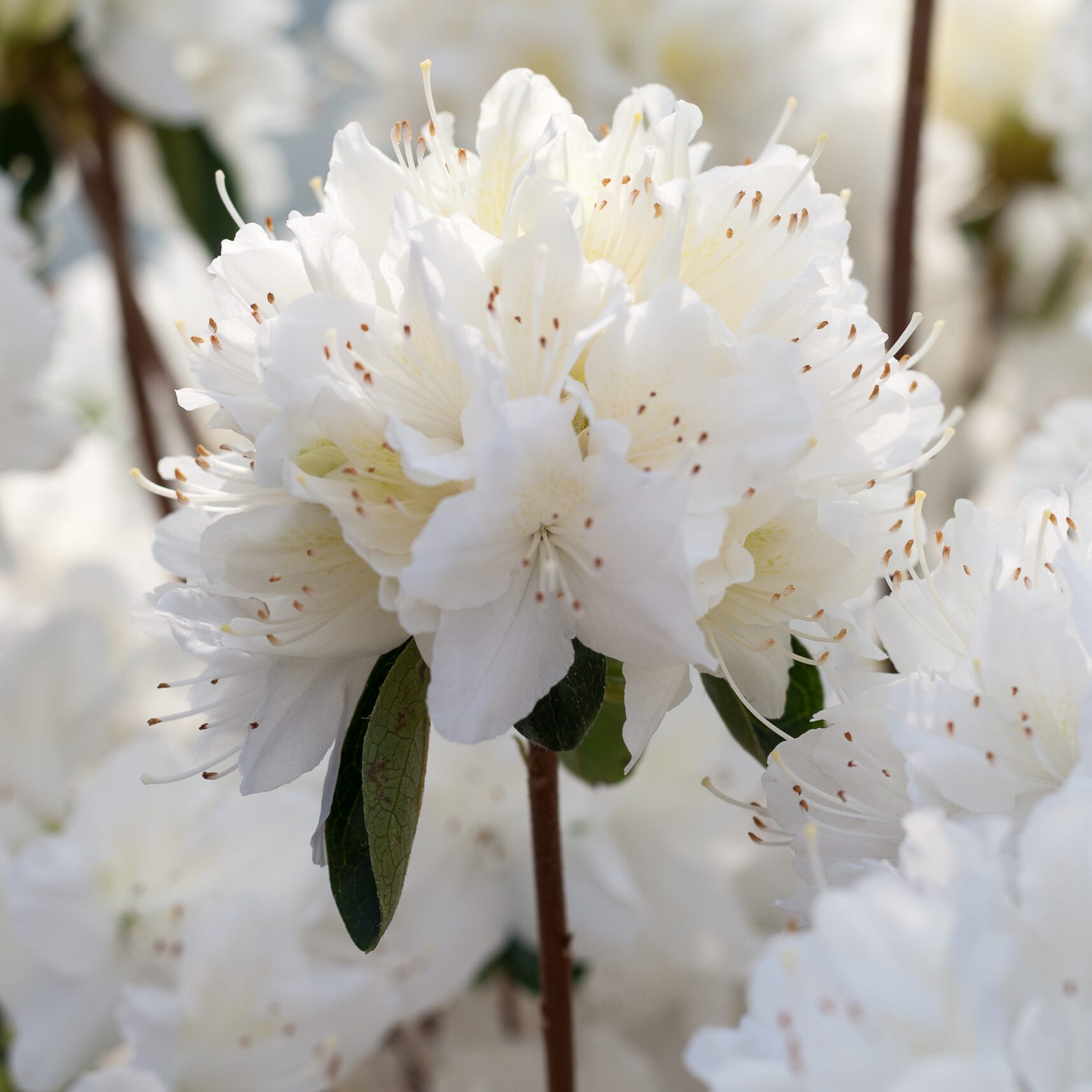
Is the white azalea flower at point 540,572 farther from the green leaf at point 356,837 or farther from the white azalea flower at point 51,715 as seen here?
the white azalea flower at point 51,715

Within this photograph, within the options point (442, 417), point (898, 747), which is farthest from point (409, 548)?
point (898, 747)

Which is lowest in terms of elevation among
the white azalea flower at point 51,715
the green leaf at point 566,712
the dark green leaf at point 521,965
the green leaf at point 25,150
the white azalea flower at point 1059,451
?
the dark green leaf at point 521,965

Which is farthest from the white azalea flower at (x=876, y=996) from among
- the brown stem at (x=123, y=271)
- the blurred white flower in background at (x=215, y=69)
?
the blurred white flower in background at (x=215, y=69)

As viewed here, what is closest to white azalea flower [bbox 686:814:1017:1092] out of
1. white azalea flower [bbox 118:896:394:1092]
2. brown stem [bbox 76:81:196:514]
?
white azalea flower [bbox 118:896:394:1092]

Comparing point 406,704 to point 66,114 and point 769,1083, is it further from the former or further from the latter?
point 66,114

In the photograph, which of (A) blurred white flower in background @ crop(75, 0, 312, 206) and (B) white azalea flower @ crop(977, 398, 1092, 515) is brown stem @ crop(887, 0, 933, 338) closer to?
(B) white azalea flower @ crop(977, 398, 1092, 515)

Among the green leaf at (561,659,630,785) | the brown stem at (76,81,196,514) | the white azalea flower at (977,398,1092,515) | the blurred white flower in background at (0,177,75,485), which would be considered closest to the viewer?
the green leaf at (561,659,630,785)
